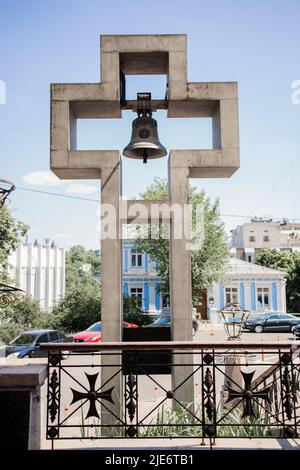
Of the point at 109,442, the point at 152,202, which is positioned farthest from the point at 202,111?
the point at 109,442

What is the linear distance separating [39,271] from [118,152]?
34.5 metres

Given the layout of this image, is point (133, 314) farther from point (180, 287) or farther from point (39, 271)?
point (180, 287)

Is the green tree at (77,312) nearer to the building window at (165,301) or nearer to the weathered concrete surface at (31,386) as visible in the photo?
the building window at (165,301)

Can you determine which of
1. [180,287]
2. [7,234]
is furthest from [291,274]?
[180,287]

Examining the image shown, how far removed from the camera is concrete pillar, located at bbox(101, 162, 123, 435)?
5.31 metres

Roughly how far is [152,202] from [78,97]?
188cm

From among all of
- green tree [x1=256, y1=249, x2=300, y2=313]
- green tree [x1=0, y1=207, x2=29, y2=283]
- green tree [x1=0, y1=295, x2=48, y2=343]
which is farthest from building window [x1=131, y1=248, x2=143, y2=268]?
green tree [x1=0, y1=207, x2=29, y2=283]

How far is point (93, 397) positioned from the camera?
152 inches

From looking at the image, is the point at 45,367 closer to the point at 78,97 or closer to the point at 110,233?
the point at 110,233

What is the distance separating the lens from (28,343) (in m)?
14.6

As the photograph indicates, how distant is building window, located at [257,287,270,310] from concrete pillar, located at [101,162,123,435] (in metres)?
33.1

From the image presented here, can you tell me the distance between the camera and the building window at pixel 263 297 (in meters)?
36.3

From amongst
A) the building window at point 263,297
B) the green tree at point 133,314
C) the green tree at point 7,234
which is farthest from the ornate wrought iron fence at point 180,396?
the building window at point 263,297

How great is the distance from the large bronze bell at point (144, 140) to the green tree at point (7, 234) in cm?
1361
